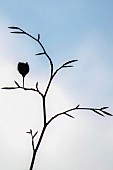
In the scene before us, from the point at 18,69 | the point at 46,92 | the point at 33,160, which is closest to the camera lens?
the point at 33,160

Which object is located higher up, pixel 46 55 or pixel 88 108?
pixel 46 55

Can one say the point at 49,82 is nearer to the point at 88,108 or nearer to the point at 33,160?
the point at 88,108

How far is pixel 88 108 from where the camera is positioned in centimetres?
151

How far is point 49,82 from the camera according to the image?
1.44 meters

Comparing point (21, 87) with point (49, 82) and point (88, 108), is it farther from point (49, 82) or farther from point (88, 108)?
point (88, 108)

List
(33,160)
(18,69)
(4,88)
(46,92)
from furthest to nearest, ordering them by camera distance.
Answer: (18,69) → (46,92) → (4,88) → (33,160)

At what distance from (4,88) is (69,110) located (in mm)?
418

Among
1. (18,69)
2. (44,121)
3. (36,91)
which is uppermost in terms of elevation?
(18,69)

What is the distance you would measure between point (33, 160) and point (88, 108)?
0.49m

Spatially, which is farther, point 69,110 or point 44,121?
point 69,110

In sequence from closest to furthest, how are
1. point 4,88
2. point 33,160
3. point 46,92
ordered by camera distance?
point 33,160
point 4,88
point 46,92

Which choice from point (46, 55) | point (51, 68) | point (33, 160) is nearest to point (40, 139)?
point (33, 160)

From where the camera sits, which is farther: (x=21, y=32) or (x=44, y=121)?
(x=21, y=32)

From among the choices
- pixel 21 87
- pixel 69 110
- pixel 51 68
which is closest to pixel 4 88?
pixel 21 87
